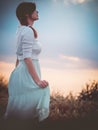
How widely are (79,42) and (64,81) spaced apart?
1.27 ft

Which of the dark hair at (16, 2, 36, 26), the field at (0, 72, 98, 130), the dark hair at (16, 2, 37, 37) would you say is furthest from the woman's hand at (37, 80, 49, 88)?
the dark hair at (16, 2, 36, 26)

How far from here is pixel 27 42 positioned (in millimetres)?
5324

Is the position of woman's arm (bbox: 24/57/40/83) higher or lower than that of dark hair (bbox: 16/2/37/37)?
lower

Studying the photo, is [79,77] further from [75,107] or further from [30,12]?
[30,12]

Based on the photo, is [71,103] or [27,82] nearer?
[27,82]

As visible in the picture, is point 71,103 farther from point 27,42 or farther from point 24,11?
point 24,11

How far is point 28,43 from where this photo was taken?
5.32 metres

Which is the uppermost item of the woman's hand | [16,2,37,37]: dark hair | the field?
[16,2,37,37]: dark hair

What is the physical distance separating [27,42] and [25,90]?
430 millimetres

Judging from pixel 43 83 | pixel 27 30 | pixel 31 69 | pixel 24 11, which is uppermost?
pixel 24 11

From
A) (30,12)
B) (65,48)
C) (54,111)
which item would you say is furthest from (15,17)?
(54,111)

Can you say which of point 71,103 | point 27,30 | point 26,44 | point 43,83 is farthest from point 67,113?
point 27,30

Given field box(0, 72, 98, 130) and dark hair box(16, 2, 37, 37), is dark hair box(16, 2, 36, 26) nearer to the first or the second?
dark hair box(16, 2, 37, 37)

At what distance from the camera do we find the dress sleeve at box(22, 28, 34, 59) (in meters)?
5.31
